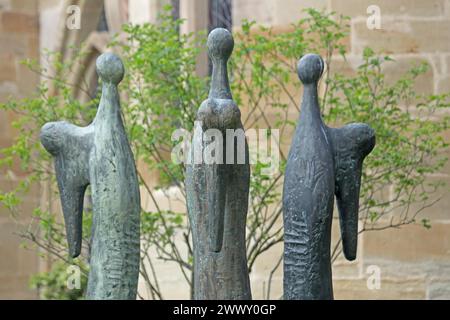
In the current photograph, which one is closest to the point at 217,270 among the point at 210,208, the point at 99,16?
the point at 210,208

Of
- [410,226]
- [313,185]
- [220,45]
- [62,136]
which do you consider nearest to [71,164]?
[62,136]

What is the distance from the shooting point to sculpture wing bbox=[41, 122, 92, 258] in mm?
5648

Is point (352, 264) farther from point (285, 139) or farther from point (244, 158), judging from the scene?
point (244, 158)

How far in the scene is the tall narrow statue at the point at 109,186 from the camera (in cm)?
550

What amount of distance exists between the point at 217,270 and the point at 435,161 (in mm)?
2968

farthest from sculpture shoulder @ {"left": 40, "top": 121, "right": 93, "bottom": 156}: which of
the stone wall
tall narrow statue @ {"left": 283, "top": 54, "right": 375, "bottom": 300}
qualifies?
the stone wall

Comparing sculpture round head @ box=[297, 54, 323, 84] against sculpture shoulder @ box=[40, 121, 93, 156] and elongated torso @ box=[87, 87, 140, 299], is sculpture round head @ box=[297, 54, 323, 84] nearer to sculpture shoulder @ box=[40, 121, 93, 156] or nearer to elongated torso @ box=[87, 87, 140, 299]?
elongated torso @ box=[87, 87, 140, 299]

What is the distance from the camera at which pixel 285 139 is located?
27.3ft

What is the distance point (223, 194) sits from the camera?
17.7 feet

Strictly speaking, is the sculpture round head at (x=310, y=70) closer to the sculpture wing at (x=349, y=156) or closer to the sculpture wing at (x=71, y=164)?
the sculpture wing at (x=349, y=156)

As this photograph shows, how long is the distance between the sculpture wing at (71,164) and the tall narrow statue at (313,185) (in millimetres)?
899

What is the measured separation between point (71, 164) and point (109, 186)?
267 mm

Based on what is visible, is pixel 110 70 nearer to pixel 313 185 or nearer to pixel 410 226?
pixel 313 185

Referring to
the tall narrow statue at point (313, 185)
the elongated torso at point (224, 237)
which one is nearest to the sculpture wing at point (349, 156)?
the tall narrow statue at point (313, 185)
